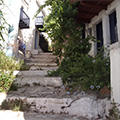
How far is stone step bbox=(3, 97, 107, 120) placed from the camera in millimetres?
2121

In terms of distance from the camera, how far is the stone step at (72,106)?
2121 mm

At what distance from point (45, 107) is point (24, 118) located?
0.45m

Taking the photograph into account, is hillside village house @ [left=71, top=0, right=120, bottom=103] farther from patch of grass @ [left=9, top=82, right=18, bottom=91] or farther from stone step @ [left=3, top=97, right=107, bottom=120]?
patch of grass @ [left=9, top=82, right=18, bottom=91]

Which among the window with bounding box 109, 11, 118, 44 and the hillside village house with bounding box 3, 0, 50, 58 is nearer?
the window with bounding box 109, 11, 118, 44

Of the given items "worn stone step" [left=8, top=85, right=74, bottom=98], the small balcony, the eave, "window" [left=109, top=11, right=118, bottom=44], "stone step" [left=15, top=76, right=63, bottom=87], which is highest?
the small balcony

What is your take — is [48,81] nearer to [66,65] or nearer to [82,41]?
[66,65]

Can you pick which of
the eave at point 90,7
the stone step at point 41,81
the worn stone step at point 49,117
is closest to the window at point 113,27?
the eave at point 90,7

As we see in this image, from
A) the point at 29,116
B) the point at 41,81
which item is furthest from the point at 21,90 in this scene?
the point at 29,116

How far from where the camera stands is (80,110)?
2.18m

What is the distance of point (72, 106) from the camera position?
2.23 metres

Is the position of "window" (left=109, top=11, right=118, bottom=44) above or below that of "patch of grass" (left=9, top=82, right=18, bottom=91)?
above

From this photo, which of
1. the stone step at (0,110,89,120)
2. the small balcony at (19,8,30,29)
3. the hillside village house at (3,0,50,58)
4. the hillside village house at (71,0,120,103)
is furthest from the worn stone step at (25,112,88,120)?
the small balcony at (19,8,30,29)

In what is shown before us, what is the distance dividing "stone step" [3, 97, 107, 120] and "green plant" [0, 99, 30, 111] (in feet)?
0.20

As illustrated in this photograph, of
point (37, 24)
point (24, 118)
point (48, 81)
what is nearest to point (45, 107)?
point (24, 118)
